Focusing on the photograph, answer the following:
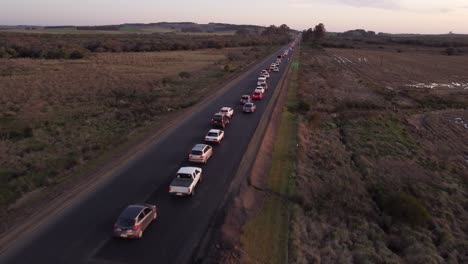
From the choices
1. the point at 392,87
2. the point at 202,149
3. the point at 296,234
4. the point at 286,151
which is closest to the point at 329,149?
the point at 286,151

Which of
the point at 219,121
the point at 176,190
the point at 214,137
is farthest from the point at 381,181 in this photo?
the point at 176,190

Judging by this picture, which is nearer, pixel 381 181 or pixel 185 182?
pixel 185 182

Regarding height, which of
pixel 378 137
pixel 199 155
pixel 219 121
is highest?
pixel 219 121

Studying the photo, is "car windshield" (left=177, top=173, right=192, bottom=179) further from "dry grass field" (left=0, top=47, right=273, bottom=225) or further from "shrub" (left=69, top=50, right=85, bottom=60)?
"shrub" (left=69, top=50, right=85, bottom=60)

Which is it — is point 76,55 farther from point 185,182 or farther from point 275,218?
point 275,218

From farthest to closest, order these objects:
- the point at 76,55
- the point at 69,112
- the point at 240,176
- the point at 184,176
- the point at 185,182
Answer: the point at 76,55 < the point at 69,112 < the point at 240,176 < the point at 184,176 < the point at 185,182

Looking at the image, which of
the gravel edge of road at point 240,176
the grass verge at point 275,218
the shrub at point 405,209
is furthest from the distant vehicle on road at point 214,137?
the shrub at point 405,209

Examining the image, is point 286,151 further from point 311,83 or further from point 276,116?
point 311,83
